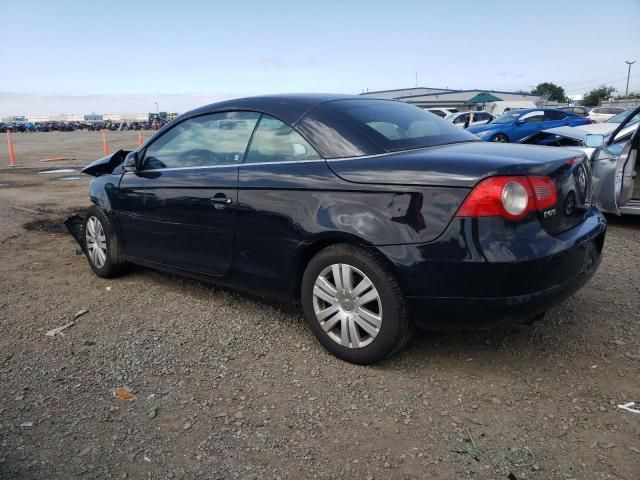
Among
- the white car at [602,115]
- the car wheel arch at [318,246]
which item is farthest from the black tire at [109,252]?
the white car at [602,115]

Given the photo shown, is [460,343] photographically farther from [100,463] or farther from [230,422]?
[100,463]

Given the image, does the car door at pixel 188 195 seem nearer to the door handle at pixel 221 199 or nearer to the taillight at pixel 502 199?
the door handle at pixel 221 199

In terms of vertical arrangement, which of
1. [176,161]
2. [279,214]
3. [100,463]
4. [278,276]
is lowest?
[100,463]

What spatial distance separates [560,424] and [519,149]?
1537 millimetres

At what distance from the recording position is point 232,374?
3.07 metres

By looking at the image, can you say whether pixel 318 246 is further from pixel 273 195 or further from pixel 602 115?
pixel 602 115

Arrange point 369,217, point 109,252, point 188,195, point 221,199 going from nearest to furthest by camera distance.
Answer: point 369,217, point 221,199, point 188,195, point 109,252

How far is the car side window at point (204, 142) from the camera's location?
363 cm

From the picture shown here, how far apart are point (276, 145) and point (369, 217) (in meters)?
0.90

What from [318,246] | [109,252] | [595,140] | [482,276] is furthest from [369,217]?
[595,140]

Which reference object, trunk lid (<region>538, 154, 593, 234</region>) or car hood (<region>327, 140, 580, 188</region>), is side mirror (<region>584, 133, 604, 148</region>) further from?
car hood (<region>327, 140, 580, 188</region>)

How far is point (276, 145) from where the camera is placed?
3395 millimetres

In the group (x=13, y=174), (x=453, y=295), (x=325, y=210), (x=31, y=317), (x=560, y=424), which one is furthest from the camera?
(x=13, y=174)

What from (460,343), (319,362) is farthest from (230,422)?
(460,343)
